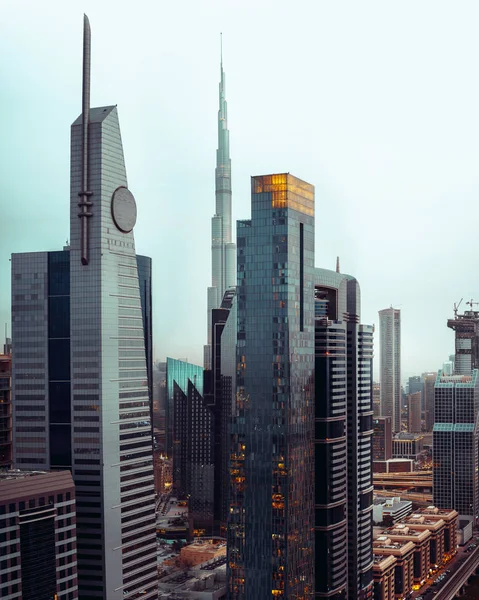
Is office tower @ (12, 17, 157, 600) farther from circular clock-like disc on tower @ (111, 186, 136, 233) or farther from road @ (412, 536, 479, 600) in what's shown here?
road @ (412, 536, 479, 600)

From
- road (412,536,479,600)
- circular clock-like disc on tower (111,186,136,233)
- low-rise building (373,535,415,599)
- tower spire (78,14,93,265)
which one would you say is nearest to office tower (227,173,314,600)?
circular clock-like disc on tower (111,186,136,233)

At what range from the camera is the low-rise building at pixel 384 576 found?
145m

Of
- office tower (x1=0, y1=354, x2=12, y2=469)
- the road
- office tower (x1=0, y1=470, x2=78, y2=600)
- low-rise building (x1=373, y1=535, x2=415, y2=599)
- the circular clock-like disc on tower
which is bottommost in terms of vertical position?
the road

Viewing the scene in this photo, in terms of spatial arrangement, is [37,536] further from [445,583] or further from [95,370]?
[445,583]

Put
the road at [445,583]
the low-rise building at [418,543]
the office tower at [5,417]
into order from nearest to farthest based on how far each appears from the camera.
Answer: the office tower at [5,417] → the road at [445,583] → the low-rise building at [418,543]

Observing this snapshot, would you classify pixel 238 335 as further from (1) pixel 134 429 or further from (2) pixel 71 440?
(2) pixel 71 440

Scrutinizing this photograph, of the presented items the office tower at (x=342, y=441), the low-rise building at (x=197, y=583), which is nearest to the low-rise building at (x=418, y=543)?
the low-rise building at (x=197, y=583)

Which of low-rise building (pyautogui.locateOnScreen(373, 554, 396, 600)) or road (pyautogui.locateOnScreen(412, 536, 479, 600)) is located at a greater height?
low-rise building (pyautogui.locateOnScreen(373, 554, 396, 600))

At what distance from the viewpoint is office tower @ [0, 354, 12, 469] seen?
340 ft

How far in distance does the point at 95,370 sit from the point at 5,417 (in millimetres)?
14226

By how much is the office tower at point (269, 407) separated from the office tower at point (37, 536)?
2747 cm

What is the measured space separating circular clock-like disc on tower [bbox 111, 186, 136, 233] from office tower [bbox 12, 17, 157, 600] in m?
0.12

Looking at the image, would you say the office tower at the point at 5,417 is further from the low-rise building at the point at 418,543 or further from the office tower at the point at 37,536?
the low-rise building at the point at 418,543

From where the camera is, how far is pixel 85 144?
99.2 metres
